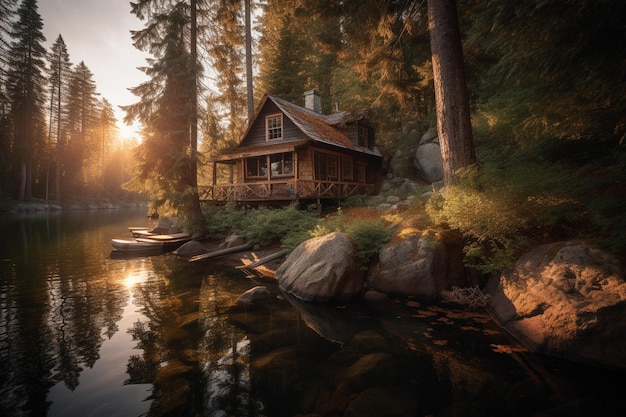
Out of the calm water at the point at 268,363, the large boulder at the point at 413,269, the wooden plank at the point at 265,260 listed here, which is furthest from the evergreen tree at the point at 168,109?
the large boulder at the point at 413,269

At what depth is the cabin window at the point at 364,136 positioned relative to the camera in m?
21.9

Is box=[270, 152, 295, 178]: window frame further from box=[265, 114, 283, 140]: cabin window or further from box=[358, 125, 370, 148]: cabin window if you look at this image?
box=[358, 125, 370, 148]: cabin window

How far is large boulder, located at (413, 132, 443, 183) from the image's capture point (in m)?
18.3

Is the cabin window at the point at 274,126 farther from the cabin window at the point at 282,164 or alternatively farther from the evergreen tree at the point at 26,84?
the evergreen tree at the point at 26,84

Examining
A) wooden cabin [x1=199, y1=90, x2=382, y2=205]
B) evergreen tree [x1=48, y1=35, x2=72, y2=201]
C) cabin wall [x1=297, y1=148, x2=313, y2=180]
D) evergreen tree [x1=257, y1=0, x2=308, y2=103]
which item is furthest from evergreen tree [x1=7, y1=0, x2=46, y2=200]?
cabin wall [x1=297, y1=148, x2=313, y2=180]

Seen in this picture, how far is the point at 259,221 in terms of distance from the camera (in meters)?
12.3

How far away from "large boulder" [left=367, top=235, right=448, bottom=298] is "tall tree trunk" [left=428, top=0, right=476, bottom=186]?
1909 mm

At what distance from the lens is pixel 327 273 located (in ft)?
22.5

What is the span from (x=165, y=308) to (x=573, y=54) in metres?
8.62

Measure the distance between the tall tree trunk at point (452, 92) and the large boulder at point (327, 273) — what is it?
325 centimetres

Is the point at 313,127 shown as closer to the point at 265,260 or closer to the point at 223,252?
the point at 223,252

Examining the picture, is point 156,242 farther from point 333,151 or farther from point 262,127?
point 333,151

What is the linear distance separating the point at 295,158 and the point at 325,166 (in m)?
4.18

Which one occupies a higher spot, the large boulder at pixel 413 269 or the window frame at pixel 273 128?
the window frame at pixel 273 128
